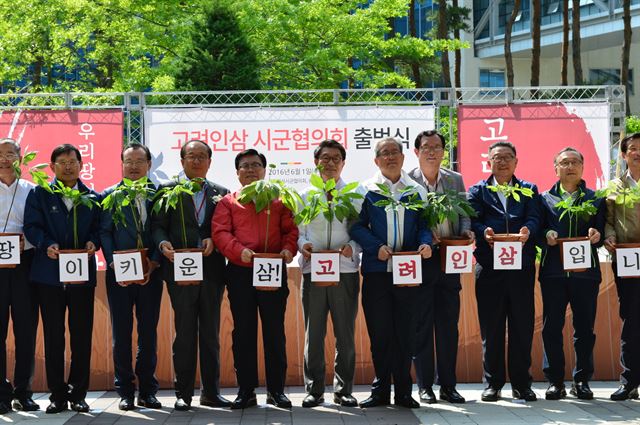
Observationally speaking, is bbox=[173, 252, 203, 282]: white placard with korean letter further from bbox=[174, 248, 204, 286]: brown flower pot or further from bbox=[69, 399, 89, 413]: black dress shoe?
bbox=[69, 399, 89, 413]: black dress shoe

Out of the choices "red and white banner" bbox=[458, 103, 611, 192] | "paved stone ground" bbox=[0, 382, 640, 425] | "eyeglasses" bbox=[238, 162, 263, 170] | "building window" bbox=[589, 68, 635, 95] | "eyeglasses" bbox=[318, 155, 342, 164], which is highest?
"building window" bbox=[589, 68, 635, 95]

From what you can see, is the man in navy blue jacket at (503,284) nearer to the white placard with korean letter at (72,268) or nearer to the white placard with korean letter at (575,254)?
the white placard with korean letter at (575,254)

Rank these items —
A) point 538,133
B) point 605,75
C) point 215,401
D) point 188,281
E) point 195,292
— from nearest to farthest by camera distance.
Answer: point 188,281 → point 195,292 → point 215,401 → point 538,133 → point 605,75

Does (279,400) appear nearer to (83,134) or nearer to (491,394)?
(491,394)

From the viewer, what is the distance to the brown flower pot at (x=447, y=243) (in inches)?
235

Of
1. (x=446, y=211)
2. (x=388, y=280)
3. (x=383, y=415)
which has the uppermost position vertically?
(x=446, y=211)

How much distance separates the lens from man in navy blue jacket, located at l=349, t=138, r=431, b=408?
19.7 feet

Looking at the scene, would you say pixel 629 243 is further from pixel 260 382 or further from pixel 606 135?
pixel 606 135

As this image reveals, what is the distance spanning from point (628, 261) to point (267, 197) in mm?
2469

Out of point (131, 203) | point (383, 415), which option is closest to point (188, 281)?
point (131, 203)

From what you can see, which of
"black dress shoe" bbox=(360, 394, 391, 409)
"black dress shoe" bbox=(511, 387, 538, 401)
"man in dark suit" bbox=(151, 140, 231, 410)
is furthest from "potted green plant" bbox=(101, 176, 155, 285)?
"black dress shoe" bbox=(511, 387, 538, 401)

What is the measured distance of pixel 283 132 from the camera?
31.6 ft

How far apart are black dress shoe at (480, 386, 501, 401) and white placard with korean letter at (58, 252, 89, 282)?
2833 millimetres

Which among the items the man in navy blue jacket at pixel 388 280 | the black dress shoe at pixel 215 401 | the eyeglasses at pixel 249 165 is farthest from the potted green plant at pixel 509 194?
the black dress shoe at pixel 215 401
